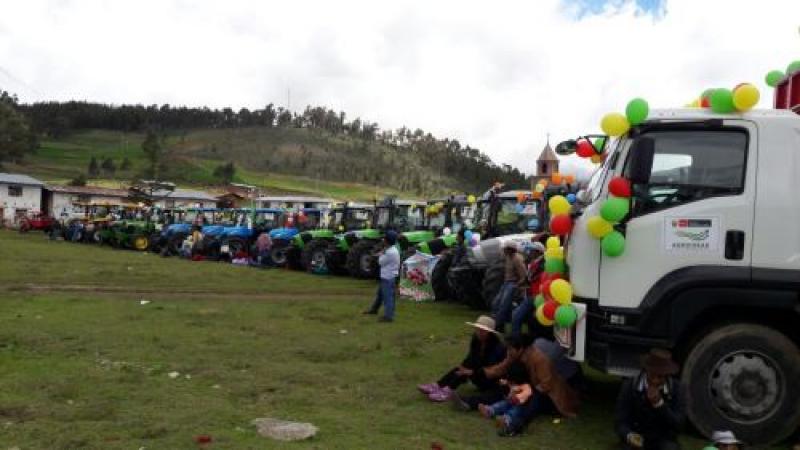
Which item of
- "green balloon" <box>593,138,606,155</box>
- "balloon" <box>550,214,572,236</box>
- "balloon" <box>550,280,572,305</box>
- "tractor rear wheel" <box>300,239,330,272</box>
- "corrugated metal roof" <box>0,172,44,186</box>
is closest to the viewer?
"balloon" <box>550,280,572,305</box>

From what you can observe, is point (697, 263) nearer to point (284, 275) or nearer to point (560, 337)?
point (560, 337)

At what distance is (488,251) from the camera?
40.5 ft

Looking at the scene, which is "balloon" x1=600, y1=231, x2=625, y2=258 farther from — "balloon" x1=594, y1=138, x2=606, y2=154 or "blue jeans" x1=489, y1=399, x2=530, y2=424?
"blue jeans" x1=489, y1=399, x2=530, y2=424

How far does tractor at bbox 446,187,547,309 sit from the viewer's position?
472 inches

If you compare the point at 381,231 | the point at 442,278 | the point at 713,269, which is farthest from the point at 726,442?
the point at 381,231

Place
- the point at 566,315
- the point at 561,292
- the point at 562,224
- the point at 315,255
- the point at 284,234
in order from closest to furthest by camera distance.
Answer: the point at 566,315, the point at 561,292, the point at 562,224, the point at 315,255, the point at 284,234

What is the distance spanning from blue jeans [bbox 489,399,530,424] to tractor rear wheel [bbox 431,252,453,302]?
743cm

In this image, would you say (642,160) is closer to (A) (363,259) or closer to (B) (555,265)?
(B) (555,265)

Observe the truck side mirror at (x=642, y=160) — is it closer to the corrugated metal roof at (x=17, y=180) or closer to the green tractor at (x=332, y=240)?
the green tractor at (x=332, y=240)

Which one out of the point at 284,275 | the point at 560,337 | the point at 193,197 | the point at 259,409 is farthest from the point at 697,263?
the point at 193,197

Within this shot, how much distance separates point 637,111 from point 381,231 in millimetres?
13901

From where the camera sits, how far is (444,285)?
1433 centimetres

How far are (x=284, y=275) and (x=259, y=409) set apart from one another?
13549 mm

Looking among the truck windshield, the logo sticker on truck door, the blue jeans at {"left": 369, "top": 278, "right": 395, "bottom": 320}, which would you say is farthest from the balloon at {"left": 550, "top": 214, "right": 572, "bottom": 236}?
the truck windshield
